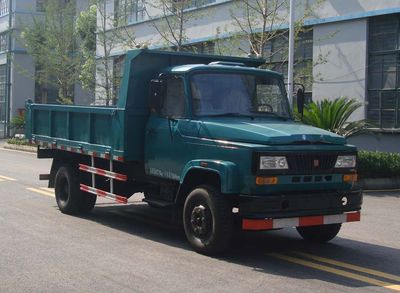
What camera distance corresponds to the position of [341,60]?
21.6 m

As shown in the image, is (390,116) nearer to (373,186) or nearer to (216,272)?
(373,186)

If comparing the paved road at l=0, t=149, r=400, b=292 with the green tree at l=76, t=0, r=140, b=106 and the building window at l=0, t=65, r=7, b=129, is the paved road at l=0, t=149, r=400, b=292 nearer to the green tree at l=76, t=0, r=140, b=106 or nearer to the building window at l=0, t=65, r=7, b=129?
the green tree at l=76, t=0, r=140, b=106

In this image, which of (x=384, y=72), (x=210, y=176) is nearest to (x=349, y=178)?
(x=210, y=176)

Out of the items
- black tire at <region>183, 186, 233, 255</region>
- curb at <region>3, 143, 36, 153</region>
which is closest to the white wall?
black tire at <region>183, 186, 233, 255</region>

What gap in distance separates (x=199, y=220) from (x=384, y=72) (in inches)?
557

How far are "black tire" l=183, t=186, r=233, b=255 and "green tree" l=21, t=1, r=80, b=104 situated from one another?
91.7ft

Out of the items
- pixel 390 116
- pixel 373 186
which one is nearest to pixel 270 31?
pixel 390 116

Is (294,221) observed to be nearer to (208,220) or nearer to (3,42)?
(208,220)

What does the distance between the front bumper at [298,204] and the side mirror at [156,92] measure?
2308 millimetres

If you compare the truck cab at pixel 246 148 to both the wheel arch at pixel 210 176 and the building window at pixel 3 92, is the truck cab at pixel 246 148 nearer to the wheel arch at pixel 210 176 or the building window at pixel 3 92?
the wheel arch at pixel 210 176

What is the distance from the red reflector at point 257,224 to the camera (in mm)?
7621

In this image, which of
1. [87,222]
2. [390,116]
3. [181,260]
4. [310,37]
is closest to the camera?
[181,260]

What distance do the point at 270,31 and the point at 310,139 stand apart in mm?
14306

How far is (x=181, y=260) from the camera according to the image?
25.7 ft
